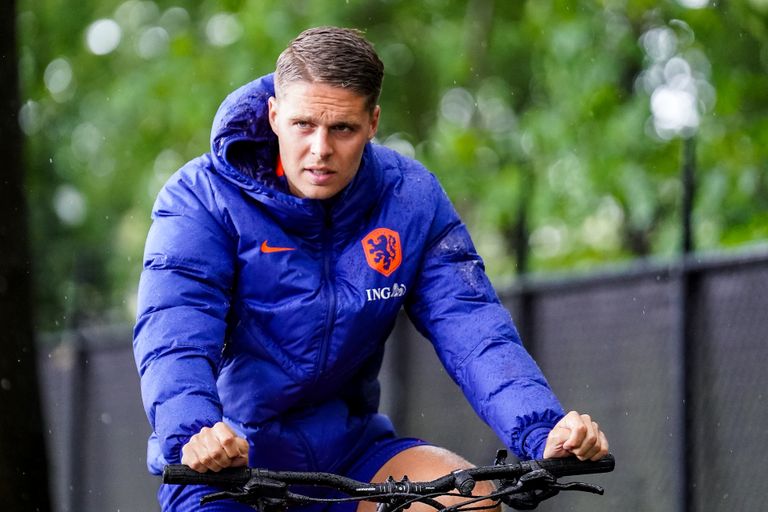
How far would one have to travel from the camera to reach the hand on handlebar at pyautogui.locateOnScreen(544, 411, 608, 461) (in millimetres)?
3412

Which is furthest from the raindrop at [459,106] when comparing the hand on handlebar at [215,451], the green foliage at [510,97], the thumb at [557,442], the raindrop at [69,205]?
the hand on handlebar at [215,451]

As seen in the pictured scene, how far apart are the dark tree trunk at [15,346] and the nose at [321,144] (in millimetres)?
3017

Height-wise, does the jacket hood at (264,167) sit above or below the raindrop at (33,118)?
below

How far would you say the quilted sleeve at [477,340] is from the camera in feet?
12.0

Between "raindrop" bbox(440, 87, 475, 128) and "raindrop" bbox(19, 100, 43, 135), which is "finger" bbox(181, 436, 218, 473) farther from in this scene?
"raindrop" bbox(440, 87, 475, 128)

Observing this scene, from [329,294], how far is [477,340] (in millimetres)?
446

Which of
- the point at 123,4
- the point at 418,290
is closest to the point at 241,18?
the point at 123,4

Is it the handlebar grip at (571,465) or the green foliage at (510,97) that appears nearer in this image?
the handlebar grip at (571,465)

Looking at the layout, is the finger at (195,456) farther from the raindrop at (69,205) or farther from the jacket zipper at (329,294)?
the raindrop at (69,205)

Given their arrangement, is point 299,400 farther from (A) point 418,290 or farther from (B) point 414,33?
(B) point 414,33

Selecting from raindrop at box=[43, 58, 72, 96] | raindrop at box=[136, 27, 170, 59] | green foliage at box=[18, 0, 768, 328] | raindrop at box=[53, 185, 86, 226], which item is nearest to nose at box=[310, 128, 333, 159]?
green foliage at box=[18, 0, 768, 328]

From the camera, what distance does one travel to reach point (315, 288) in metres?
3.88

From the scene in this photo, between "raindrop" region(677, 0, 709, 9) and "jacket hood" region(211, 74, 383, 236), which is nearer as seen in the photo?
"jacket hood" region(211, 74, 383, 236)

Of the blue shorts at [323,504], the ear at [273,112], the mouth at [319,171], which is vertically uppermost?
the ear at [273,112]
